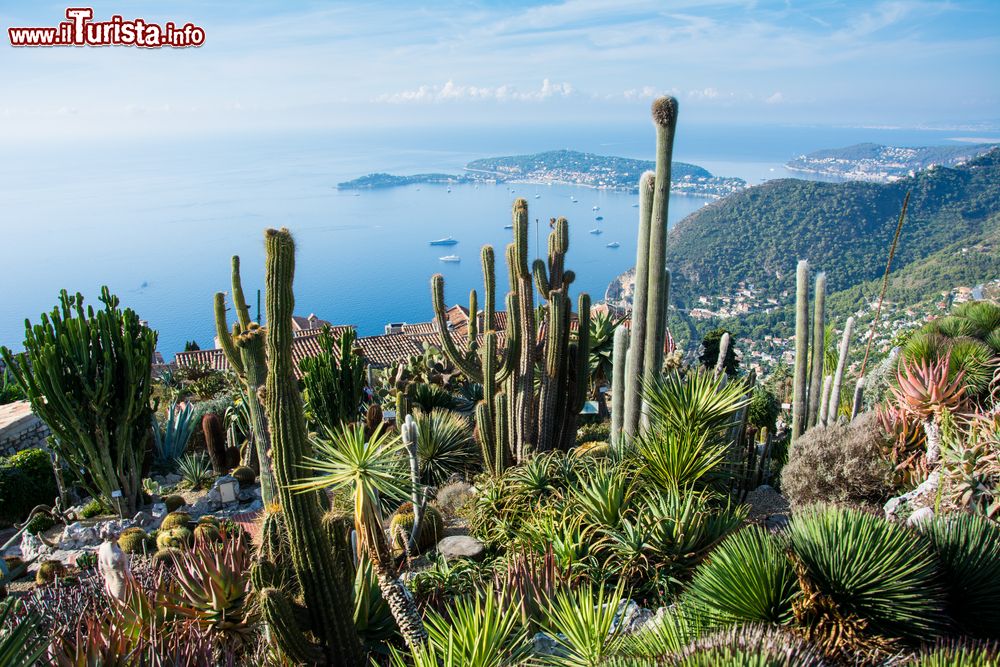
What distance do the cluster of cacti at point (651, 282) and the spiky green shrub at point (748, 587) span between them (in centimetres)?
305

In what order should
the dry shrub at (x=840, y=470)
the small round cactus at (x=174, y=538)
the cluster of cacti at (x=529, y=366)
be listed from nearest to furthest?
the dry shrub at (x=840, y=470), the small round cactus at (x=174, y=538), the cluster of cacti at (x=529, y=366)

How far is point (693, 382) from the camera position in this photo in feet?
22.1

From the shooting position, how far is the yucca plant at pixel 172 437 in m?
12.6

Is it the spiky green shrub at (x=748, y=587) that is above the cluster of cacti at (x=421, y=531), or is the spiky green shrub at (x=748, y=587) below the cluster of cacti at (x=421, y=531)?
above

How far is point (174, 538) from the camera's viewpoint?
25.9ft

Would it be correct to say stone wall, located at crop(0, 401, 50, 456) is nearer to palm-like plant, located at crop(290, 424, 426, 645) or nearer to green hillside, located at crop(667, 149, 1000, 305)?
palm-like plant, located at crop(290, 424, 426, 645)

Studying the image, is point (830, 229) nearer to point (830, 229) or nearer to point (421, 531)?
point (830, 229)

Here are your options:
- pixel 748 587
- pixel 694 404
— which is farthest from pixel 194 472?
pixel 748 587

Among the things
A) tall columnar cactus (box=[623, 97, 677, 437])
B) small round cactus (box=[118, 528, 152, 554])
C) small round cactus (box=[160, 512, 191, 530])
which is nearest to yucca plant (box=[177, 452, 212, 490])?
small round cactus (box=[160, 512, 191, 530])

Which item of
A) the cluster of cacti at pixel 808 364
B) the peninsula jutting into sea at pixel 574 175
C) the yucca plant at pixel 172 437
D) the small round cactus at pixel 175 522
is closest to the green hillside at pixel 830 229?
the cluster of cacti at pixel 808 364

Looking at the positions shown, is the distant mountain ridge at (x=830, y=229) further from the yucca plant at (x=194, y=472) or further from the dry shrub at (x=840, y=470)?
the yucca plant at (x=194, y=472)

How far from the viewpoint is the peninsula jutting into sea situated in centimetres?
13145

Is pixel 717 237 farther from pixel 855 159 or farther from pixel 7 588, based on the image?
pixel 855 159

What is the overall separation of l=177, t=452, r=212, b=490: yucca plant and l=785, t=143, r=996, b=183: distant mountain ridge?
86.7 meters
